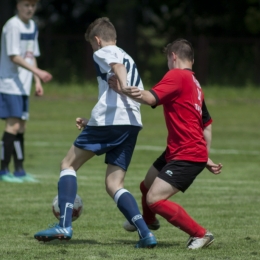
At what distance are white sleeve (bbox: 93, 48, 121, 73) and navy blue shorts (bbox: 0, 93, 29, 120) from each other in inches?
161

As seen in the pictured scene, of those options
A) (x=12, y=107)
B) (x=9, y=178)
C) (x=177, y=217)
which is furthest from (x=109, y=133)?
(x=9, y=178)

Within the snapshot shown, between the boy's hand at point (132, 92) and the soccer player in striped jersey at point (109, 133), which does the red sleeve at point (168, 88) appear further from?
the soccer player in striped jersey at point (109, 133)

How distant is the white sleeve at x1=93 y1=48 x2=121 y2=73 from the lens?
6.55 metres

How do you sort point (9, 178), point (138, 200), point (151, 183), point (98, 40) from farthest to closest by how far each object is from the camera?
point (9, 178) < point (138, 200) < point (151, 183) < point (98, 40)

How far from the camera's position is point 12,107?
10.6 m

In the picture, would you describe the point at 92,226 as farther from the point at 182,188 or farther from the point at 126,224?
the point at 182,188

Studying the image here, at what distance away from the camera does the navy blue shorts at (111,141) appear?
6.65 metres

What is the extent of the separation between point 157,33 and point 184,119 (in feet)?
110

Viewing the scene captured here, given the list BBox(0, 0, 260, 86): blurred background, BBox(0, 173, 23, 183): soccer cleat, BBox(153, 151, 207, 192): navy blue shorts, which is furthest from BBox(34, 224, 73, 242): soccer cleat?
BBox(0, 0, 260, 86): blurred background

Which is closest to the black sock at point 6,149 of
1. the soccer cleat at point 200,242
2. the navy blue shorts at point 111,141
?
the navy blue shorts at point 111,141

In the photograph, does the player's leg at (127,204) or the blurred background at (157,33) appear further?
the blurred background at (157,33)

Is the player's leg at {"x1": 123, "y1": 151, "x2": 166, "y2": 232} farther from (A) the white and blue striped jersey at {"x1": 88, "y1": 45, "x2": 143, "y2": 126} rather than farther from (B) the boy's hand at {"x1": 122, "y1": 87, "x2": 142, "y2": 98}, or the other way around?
(B) the boy's hand at {"x1": 122, "y1": 87, "x2": 142, "y2": 98}

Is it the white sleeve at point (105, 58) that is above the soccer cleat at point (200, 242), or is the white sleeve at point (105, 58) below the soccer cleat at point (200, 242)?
above

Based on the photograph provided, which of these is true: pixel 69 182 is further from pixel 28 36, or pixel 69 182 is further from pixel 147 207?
pixel 28 36
